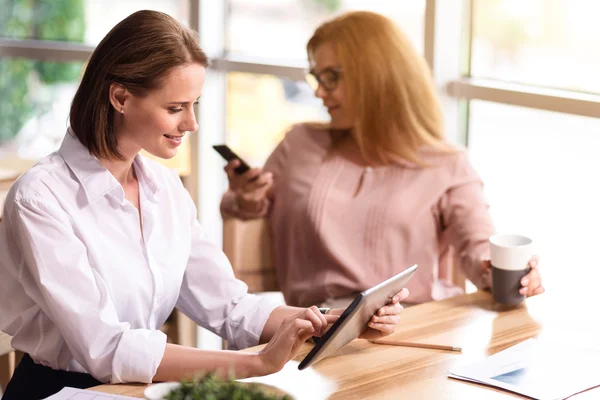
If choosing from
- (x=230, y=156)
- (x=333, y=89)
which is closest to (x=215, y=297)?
(x=230, y=156)

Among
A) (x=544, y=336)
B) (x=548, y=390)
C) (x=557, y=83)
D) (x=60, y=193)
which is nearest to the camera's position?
(x=548, y=390)

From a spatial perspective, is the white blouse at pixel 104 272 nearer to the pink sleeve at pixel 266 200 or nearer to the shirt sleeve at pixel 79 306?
the shirt sleeve at pixel 79 306

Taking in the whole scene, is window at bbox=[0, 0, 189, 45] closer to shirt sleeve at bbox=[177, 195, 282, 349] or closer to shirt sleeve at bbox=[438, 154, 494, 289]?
shirt sleeve at bbox=[438, 154, 494, 289]

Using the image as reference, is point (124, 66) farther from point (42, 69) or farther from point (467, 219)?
point (42, 69)

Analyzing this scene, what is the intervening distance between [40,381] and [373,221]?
927 millimetres

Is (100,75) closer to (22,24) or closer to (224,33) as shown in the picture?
(224,33)

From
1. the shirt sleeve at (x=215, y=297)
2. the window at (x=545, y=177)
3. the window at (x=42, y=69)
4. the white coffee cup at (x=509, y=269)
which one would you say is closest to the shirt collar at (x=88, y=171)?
the shirt sleeve at (x=215, y=297)

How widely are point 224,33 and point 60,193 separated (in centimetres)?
188

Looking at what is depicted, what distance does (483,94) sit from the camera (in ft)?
8.00

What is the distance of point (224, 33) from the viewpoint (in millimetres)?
3287

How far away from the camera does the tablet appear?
1366 millimetres

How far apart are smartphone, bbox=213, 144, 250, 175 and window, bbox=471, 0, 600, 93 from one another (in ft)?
2.62

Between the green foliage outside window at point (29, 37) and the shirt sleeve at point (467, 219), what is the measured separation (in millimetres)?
1898

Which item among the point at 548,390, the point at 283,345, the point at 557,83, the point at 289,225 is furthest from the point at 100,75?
the point at 557,83
